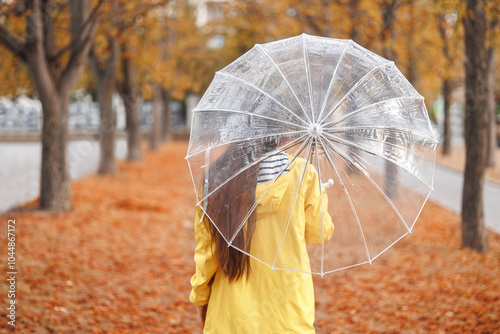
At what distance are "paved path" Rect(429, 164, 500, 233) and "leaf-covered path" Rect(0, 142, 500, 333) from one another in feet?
2.47

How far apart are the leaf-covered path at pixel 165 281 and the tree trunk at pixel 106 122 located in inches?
202

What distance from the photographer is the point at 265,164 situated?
9.25ft

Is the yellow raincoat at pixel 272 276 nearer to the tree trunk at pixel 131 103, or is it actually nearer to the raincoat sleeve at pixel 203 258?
the raincoat sleeve at pixel 203 258

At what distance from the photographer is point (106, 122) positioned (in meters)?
15.2

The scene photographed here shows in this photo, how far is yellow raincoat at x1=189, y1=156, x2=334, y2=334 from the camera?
2.69 meters

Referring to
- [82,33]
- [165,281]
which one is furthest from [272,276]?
[82,33]

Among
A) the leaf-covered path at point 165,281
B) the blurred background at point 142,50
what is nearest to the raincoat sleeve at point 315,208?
the leaf-covered path at point 165,281

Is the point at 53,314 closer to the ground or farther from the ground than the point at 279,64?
closer to the ground

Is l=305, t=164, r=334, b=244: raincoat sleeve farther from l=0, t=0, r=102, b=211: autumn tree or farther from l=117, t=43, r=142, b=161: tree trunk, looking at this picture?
l=117, t=43, r=142, b=161: tree trunk

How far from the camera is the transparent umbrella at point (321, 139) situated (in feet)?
9.14

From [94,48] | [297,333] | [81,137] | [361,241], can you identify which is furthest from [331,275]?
[81,137]

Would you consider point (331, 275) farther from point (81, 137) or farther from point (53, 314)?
point (81, 137)

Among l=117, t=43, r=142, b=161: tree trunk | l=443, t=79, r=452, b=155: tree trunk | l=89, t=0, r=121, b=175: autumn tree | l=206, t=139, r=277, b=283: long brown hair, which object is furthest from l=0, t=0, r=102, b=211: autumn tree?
l=443, t=79, r=452, b=155: tree trunk

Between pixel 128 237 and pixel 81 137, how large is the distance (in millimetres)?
28081
